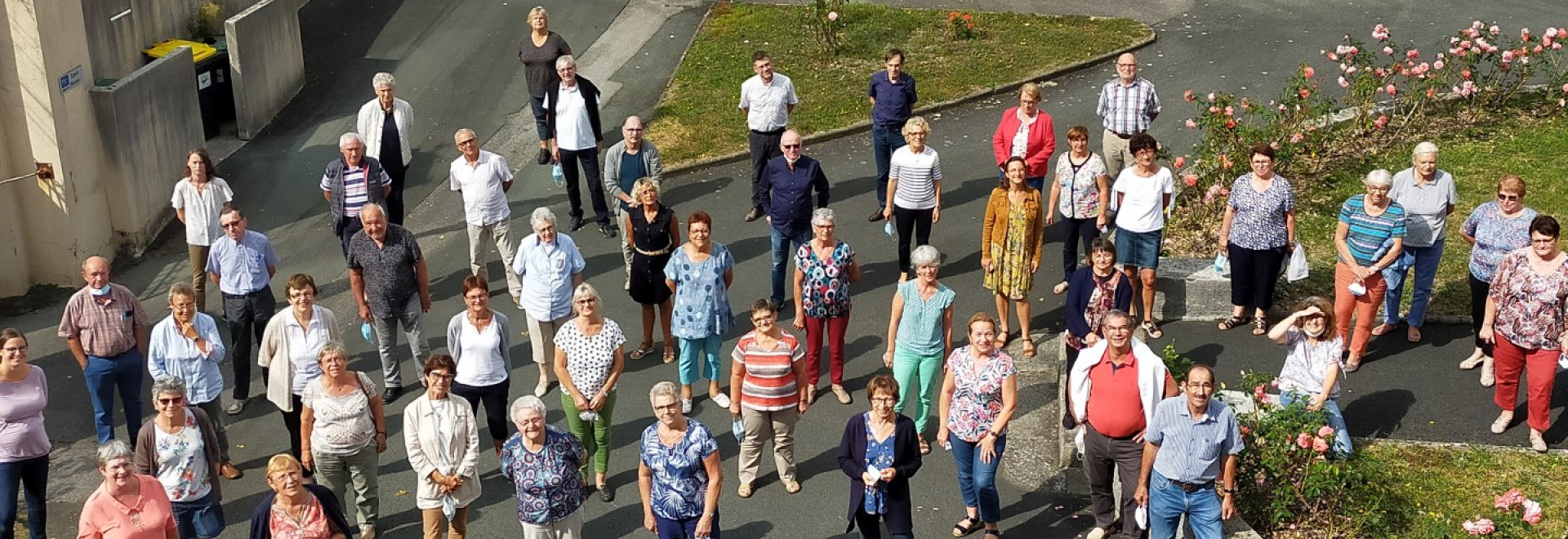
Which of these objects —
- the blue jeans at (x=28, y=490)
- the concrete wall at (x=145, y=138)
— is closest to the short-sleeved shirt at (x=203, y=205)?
the concrete wall at (x=145, y=138)

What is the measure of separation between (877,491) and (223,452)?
4.78 m

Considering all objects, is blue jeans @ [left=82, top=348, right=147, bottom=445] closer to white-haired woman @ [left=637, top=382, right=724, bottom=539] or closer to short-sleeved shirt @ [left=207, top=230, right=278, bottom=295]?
short-sleeved shirt @ [left=207, top=230, right=278, bottom=295]

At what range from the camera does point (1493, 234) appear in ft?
37.2

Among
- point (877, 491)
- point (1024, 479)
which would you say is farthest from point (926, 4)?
point (877, 491)

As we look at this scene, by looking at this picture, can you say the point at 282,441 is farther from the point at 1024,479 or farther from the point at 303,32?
the point at 303,32

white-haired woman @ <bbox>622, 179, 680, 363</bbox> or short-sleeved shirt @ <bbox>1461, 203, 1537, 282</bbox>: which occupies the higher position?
short-sleeved shirt @ <bbox>1461, 203, 1537, 282</bbox>

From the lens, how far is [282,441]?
11.6 m

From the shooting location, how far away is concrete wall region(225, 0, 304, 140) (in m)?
17.5

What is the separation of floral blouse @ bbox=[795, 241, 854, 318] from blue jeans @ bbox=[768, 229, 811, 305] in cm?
170

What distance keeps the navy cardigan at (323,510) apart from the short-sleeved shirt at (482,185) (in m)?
4.98

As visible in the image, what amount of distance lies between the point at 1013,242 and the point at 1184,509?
3.31 meters

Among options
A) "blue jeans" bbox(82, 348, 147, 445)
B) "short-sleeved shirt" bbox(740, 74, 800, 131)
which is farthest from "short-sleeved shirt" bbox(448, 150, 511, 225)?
"blue jeans" bbox(82, 348, 147, 445)

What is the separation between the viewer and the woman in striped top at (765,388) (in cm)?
1020

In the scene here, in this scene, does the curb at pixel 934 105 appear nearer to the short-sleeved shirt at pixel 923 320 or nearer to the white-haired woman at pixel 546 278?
the white-haired woman at pixel 546 278
